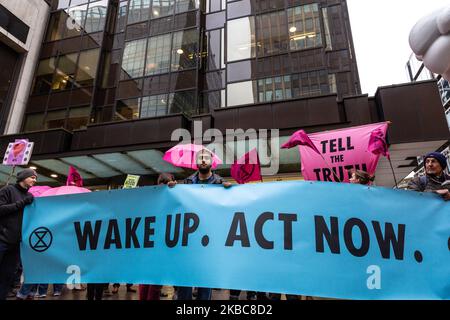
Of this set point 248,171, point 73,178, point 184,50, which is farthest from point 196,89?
point 248,171

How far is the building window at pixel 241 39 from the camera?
1513cm

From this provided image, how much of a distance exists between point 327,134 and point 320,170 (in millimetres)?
859

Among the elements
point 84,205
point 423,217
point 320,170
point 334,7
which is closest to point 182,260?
point 84,205

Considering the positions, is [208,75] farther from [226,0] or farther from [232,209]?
[232,209]

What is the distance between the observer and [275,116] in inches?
457

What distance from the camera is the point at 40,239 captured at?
3.82 m

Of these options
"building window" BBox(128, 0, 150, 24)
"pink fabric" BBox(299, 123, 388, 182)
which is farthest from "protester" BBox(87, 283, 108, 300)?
"building window" BBox(128, 0, 150, 24)

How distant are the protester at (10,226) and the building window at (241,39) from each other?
12.8m

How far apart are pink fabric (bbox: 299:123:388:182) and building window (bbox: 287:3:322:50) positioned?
8.70 meters

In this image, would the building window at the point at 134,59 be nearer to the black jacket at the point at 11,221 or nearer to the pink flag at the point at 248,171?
the pink flag at the point at 248,171

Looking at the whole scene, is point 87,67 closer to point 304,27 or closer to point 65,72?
point 65,72

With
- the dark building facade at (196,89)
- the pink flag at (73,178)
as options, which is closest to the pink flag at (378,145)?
the dark building facade at (196,89)

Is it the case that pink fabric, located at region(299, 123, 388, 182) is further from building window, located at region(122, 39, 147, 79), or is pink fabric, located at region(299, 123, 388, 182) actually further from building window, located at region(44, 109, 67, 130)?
building window, located at region(44, 109, 67, 130)

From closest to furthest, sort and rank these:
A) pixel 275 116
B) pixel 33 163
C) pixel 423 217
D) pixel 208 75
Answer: pixel 423 217
pixel 275 116
pixel 33 163
pixel 208 75
